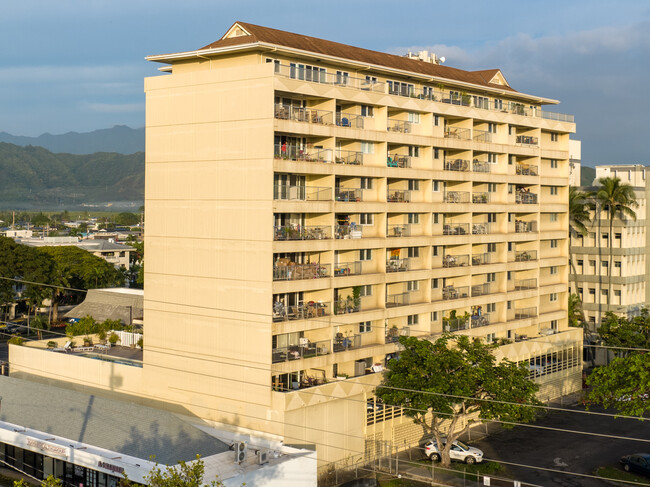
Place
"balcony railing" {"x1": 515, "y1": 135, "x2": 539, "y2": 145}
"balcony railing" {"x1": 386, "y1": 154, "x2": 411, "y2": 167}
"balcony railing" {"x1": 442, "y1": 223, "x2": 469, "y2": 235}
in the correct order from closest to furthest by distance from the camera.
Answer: "balcony railing" {"x1": 386, "y1": 154, "x2": 411, "y2": 167}, "balcony railing" {"x1": 442, "y1": 223, "x2": 469, "y2": 235}, "balcony railing" {"x1": 515, "y1": 135, "x2": 539, "y2": 145}

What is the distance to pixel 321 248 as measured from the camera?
42.9 metres

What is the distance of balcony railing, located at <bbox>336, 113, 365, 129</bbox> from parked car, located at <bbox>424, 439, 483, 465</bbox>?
Answer: 19.6m

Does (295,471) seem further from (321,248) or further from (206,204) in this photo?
(206,204)

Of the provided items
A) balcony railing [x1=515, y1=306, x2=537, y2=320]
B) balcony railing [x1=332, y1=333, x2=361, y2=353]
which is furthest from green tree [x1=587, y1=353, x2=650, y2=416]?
balcony railing [x1=515, y1=306, x2=537, y2=320]

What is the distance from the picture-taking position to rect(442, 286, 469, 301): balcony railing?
2104 inches

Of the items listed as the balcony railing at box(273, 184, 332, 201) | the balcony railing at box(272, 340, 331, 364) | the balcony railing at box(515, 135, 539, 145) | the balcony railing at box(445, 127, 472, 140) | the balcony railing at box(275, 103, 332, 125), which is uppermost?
the balcony railing at box(515, 135, 539, 145)

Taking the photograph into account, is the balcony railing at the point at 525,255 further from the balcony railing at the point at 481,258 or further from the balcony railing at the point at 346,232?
the balcony railing at the point at 346,232

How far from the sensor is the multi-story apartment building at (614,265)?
74.2 metres

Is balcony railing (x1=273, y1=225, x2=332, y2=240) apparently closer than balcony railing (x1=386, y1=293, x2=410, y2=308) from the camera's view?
Yes

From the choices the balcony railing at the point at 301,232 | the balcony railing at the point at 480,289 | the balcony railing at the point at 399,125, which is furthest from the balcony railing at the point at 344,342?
the balcony railing at the point at 399,125

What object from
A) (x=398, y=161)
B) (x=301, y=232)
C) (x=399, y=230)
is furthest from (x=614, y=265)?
(x=301, y=232)

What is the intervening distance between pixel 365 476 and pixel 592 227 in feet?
145

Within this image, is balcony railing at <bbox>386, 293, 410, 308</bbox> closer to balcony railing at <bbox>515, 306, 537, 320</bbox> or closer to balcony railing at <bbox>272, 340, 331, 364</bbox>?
balcony railing at <bbox>272, 340, 331, 364</bbox>

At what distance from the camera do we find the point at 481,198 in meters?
56.5
